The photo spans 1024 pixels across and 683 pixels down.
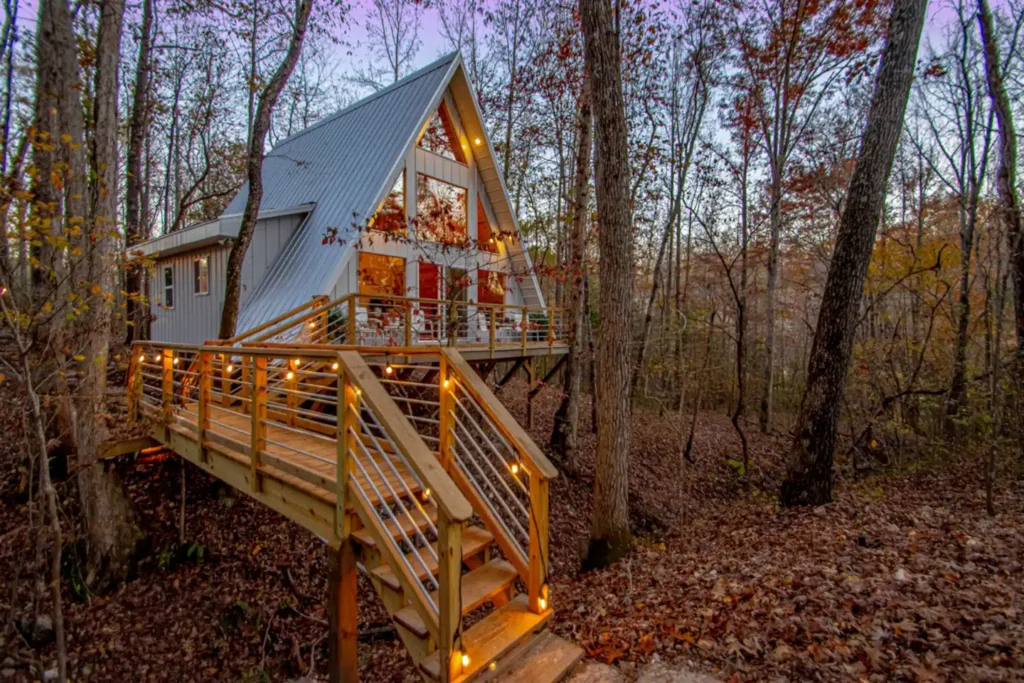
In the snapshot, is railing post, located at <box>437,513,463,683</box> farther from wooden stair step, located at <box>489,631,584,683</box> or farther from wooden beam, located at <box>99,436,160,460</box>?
wooden beam, located at <box>99,436,160,460</box>

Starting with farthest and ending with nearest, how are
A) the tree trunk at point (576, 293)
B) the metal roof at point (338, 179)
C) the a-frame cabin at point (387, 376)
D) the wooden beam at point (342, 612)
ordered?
1. the metal roof at point (338, 179)
2. the tree trunk at point (576, 293)
3. the wooden beam at point (342, 612)
4. the a-frame cabin at point (387, 376)

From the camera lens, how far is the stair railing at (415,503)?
2.46m

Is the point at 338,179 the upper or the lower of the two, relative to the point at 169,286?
upper

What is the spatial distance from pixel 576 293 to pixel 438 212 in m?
3.57

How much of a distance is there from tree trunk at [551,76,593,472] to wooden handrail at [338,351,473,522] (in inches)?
236

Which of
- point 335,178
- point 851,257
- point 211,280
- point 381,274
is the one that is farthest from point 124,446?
point 851,257

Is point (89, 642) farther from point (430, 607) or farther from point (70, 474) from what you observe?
point (430, 607)

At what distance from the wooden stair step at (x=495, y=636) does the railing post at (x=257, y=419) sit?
220 cm

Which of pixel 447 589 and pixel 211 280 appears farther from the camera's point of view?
pixel 211 280

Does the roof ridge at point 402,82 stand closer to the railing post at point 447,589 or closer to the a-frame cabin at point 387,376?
the a-frame cabin at point 387,376

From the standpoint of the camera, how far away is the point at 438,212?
32.6 ft

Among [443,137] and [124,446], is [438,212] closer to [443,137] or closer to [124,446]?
[443,137]

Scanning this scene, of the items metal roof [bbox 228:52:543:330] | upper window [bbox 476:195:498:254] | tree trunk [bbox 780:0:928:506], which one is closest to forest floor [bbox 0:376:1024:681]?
tree trunk [bbox 780:0:928:506]

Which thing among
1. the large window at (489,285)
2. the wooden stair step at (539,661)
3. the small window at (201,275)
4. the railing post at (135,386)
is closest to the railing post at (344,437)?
the wooden stair step at (539,661)
